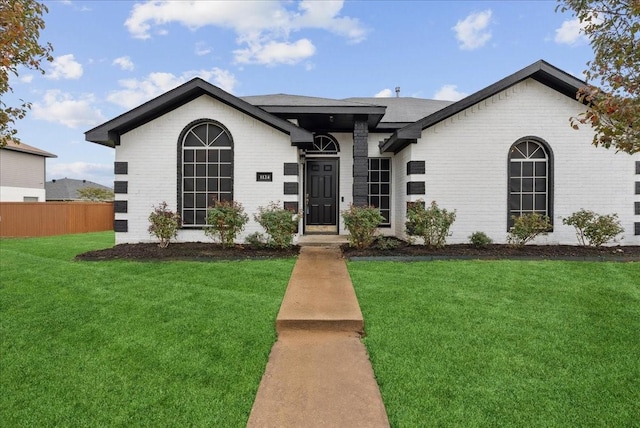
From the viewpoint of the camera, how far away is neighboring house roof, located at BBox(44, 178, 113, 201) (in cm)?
3659

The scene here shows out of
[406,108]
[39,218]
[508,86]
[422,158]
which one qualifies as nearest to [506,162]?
[508,86]

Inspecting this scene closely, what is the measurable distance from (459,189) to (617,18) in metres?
5.22

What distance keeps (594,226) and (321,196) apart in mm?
7064

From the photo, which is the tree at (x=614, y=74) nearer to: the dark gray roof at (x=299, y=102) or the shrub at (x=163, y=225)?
the dark gray roof at (x=299, y=102)

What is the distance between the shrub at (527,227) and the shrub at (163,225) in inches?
315

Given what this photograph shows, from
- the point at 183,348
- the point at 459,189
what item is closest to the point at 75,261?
the point at 183,348

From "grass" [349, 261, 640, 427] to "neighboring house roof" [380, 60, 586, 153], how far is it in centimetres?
393

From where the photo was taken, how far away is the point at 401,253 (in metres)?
7.42

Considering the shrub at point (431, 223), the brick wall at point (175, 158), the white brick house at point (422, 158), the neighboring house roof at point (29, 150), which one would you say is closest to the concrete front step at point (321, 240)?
the white brick house at point (422, 158)

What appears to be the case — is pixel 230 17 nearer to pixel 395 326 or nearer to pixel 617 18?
pixel 617 18

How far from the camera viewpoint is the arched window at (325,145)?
431 inches

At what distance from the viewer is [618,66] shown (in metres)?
3.30

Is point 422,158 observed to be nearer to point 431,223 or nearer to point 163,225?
point 431,223

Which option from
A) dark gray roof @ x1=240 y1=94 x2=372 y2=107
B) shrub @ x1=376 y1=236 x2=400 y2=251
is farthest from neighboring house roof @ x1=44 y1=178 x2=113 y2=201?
shrub @ x1=376 y1=236 x2=400 y2=251
